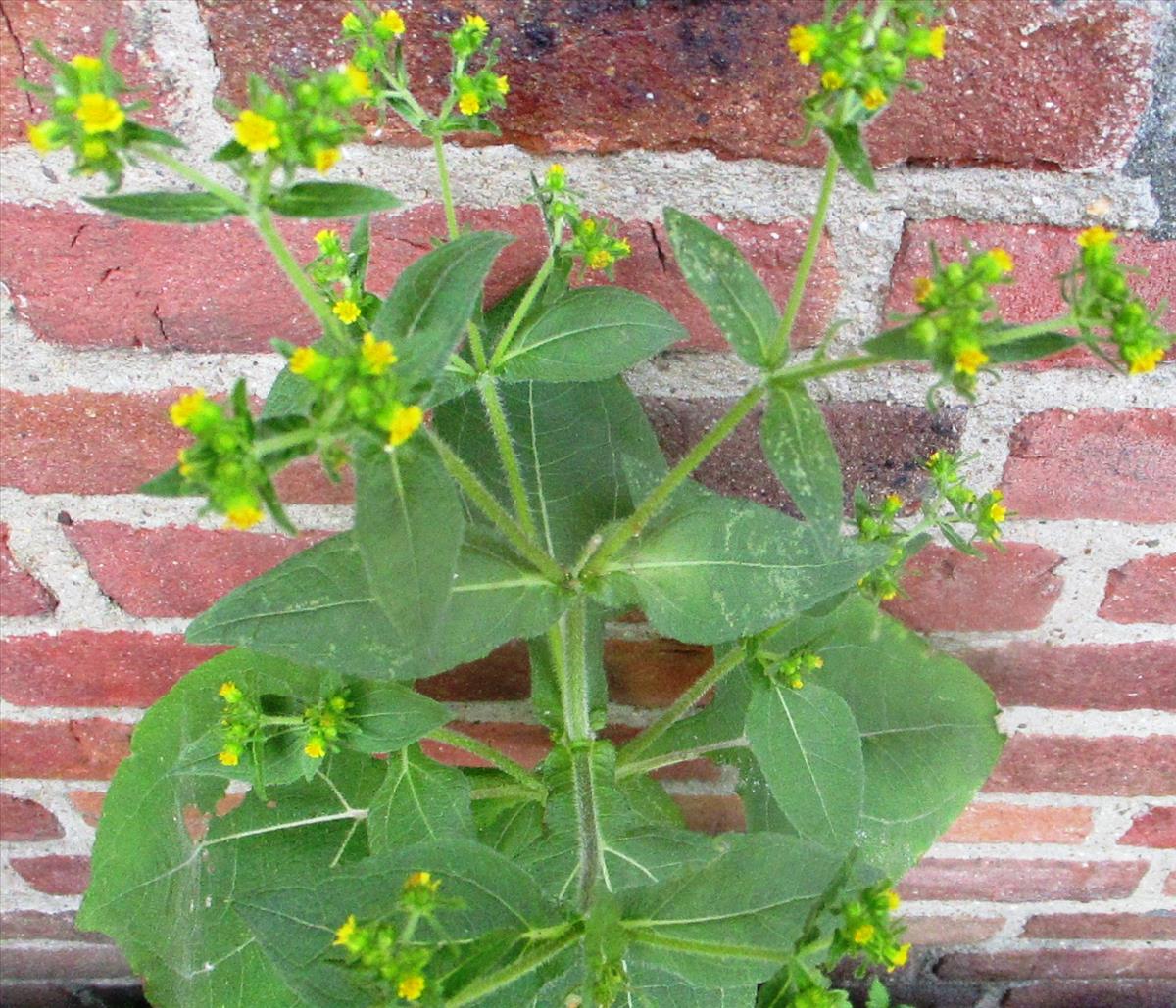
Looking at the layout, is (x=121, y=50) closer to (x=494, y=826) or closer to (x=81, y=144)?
(x=81, y=144)

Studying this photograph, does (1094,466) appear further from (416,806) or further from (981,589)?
(416,806)

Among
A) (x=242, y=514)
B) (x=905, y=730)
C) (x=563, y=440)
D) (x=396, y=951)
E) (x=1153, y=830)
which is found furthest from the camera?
(x=1153, y=830)

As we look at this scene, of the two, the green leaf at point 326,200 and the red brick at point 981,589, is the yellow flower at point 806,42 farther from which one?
the red brick at point 981,589

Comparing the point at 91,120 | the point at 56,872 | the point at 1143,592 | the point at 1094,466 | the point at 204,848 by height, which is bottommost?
the point at 56,872

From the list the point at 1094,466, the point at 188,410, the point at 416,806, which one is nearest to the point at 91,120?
the point at 188,410

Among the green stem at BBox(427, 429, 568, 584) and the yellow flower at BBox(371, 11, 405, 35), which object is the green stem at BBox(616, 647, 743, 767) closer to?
the green stem at BBox(427, 429, 568, 584)

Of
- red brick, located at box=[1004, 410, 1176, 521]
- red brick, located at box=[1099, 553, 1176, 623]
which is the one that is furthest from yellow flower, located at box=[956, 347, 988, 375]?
red brick, located at box=[1099, 553, 1176, 623]
